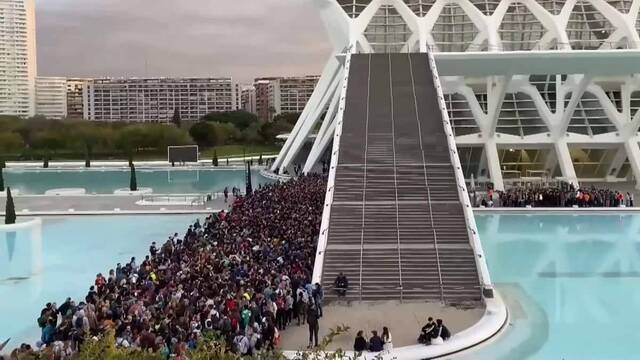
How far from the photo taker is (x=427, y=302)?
15297 millimetres

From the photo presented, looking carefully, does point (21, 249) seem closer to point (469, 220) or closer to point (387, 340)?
point (469, 220)

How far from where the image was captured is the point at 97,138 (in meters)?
78.6

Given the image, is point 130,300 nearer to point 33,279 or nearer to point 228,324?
point 228,324

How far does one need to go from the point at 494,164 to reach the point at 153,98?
456 feet

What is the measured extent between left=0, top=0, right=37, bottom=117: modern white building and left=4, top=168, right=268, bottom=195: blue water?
90.9 m

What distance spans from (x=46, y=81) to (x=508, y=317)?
6692 inches

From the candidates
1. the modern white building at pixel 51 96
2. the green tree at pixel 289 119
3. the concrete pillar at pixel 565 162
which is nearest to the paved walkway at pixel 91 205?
the concrete pillar at pixel 565 162

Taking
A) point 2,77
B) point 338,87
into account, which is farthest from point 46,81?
point 338,87

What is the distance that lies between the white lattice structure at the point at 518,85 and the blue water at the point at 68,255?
13.4 metres

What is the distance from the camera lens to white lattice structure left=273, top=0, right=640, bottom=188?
37.3 m

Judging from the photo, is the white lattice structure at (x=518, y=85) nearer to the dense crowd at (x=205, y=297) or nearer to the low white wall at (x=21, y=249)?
the low white wall at (x=21, y=249)

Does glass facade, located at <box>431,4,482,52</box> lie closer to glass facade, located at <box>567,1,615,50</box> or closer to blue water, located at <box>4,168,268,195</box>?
glass facade, located at <box>567,1,615,50</box>

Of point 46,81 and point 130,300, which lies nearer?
point 130,300

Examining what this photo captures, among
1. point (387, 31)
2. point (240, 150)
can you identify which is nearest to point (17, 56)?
point (240, 150)
